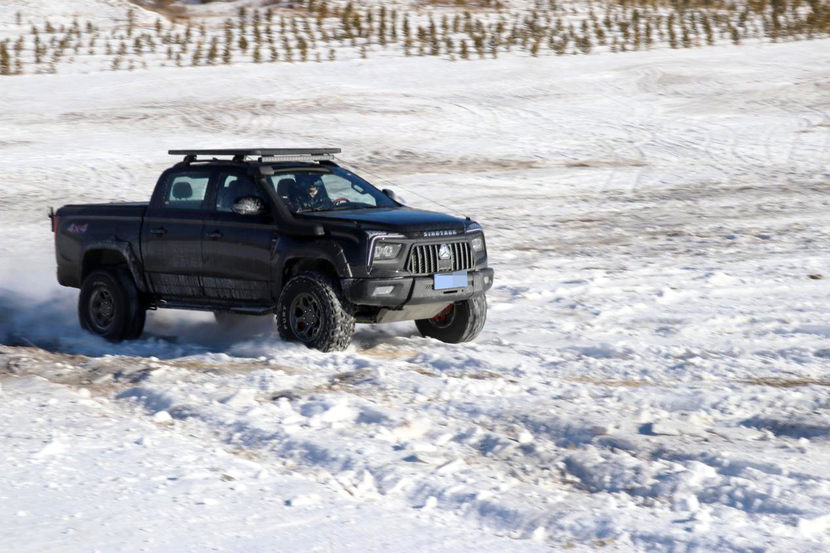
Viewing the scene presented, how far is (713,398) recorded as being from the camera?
7.44 metres

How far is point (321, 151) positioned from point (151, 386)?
279 centimetres

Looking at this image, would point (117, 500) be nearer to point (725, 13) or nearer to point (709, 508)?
point (709, 508)

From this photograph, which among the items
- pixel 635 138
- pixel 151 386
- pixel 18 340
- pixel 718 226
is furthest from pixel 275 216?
pixel 635 138

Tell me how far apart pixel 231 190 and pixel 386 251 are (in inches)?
64.5

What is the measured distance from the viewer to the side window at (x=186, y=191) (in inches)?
378

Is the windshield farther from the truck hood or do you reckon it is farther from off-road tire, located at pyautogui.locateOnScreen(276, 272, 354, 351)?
off-road tire, located at pyautogui.locateOnScreen(276, 272, 354, 351)

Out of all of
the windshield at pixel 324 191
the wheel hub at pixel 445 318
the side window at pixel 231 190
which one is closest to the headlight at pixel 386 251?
the windshield at pixel 324 191

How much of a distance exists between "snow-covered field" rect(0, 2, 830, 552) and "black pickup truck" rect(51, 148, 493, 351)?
1.10ft

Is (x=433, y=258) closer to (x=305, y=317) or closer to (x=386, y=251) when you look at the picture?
(x=386, y=251)

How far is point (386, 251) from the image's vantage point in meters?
8.60

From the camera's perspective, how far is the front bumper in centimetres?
853

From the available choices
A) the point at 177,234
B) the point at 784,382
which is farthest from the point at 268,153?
the point at 784,382

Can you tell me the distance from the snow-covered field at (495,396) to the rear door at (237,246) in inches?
20.0

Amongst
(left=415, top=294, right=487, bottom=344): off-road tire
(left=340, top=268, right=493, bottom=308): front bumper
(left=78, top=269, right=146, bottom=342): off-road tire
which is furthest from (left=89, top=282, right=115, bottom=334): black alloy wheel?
(left=415, top=294, right=487, bottom=344): off-road tire
